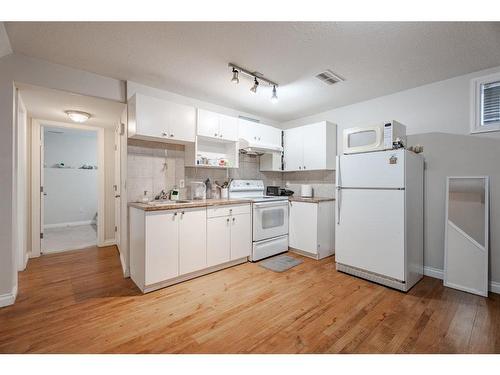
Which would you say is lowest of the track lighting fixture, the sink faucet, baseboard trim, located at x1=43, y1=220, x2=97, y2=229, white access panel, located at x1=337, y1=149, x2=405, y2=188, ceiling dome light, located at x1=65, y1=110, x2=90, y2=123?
baseboard trim, located at x1=43, y1=220, x2=97, y2=229

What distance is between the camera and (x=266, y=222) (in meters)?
3.41

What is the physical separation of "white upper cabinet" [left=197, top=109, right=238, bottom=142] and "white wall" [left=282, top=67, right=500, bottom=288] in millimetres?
2254

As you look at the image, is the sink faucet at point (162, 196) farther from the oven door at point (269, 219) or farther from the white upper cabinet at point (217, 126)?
the oven door at point (269, 219)

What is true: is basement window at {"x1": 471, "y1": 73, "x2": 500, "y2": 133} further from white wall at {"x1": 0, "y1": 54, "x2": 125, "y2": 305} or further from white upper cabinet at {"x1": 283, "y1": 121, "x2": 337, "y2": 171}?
white wall at {"x1": 0, "y1": 54, "x2": 125, "y2": 305}

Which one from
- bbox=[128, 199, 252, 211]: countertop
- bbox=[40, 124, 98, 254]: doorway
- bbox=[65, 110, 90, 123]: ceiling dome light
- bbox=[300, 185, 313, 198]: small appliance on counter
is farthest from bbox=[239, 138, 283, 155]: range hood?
bbox=[40, 124, 98, 254]: doorway

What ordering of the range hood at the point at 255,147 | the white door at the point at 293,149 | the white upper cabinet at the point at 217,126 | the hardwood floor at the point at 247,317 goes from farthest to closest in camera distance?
the white door at the point at 293,149 → the range hood at the point at 255,147 → the white upper cabinet at the point at 217,126 → the hardwood floor at the point at 247,317

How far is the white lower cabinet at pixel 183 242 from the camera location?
2.38 metres

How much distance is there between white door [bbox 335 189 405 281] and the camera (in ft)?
7.96

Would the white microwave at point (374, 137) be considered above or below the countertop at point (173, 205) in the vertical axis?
above

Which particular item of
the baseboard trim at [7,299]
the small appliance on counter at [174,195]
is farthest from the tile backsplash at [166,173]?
the baseboard trim at [7,299]

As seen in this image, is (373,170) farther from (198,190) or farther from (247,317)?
(198,190)

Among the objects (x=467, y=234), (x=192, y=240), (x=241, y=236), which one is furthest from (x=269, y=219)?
(x=467, y=234)

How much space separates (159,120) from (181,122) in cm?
28

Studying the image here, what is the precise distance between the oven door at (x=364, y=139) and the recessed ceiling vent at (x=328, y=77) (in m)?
0.65
